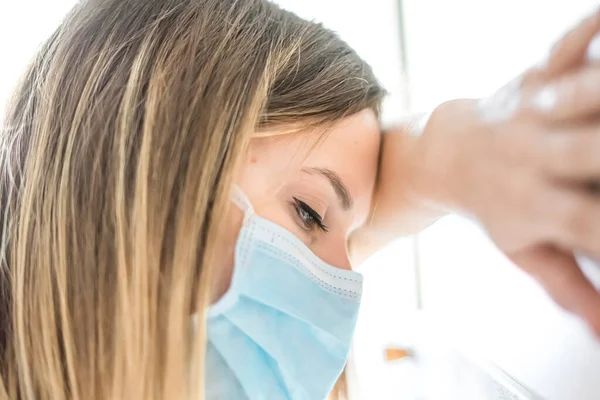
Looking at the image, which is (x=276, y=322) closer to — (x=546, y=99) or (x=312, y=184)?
(x=312, y=184)

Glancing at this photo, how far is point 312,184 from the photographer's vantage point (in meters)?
0.63

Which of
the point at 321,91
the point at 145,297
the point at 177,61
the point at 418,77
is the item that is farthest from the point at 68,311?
the point at 418,77

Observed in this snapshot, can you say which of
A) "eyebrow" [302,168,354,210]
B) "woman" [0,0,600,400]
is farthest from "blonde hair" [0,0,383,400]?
"eyebrow" [302,168,354,210]

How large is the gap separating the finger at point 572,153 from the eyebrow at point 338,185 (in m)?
0.32

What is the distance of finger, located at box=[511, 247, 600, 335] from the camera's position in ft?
1.22

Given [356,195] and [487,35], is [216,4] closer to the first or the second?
[356,195]

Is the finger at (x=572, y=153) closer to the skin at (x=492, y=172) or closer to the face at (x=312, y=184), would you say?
the skin at (x=492, y=172)

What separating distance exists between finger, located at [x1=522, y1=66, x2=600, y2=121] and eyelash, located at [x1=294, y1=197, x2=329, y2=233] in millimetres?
334

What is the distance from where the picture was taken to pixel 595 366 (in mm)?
545

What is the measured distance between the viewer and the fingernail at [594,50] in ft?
1.08

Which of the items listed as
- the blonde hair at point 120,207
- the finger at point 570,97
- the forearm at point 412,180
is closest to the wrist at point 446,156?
the forearm at point 412,180

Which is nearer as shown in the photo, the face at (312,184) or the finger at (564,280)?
the finger at (564,280)

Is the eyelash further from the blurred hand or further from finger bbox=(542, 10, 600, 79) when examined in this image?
finger bbox=(542, 10, 600, 79)

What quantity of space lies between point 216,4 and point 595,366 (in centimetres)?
60
